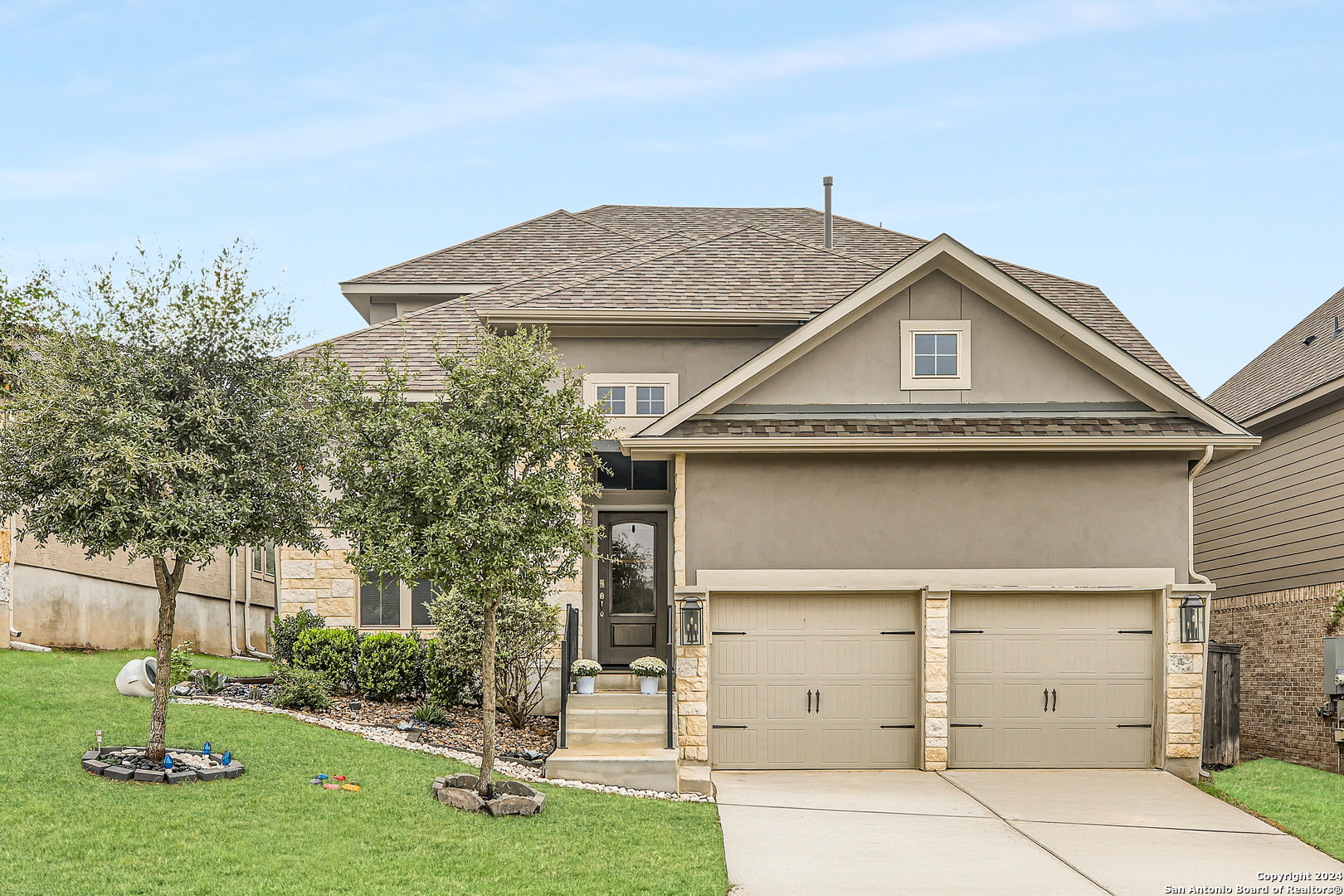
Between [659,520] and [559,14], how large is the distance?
295 inches

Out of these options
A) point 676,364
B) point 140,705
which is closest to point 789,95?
point 676,364

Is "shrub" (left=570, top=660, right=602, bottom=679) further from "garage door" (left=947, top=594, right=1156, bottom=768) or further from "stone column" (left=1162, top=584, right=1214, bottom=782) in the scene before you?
"stone column" (left=1162, top=584, right=1214, bottom=782)

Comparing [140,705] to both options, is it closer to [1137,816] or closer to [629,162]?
[1137,816]

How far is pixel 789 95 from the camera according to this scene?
742 inches

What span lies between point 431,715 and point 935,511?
6.37 m

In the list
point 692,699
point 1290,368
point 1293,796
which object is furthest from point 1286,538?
point 692,699

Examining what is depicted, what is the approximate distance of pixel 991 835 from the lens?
28.8 ft

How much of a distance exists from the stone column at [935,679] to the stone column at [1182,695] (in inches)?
97.9

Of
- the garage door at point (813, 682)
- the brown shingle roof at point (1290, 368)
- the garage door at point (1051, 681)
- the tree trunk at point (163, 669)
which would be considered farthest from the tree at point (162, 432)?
the brown shingle roof at point (1290, 368)

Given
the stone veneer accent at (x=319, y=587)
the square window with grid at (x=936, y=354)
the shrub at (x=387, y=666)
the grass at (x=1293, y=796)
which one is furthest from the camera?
the stone veneer accent at (x=319, y=587)

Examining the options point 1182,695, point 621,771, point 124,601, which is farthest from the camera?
point 124,601

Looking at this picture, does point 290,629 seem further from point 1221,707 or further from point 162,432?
point 1221,707

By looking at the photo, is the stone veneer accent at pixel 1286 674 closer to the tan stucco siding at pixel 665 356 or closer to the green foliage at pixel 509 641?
the tan stucco siding at pixel 665 356

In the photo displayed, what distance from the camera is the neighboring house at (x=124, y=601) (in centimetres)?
1579
